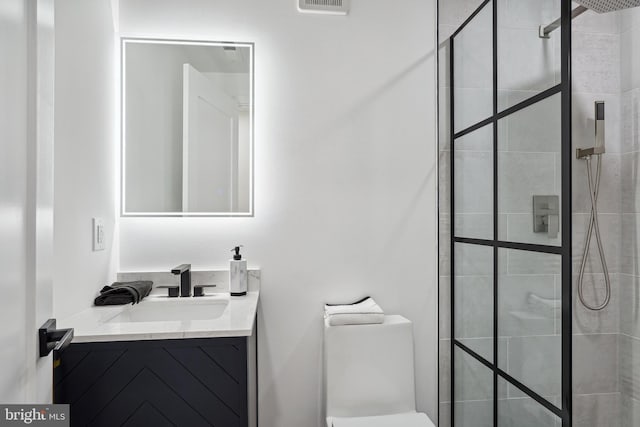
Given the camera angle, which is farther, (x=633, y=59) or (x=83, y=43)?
(x=633, y=59)

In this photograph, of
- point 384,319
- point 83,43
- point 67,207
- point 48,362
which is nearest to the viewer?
point 48,362

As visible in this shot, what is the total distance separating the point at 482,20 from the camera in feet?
5.44

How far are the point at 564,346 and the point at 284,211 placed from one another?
119cm

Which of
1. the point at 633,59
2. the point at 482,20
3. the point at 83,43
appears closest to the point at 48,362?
the point at 83,43

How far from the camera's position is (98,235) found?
5.21 ft

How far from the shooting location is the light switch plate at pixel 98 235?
157cm

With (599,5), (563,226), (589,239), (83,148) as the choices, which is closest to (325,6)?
(599,5)

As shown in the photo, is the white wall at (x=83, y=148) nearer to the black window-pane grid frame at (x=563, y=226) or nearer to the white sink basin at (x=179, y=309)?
the white sink basin at (x=179, y=309)

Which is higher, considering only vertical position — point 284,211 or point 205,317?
point 284,211

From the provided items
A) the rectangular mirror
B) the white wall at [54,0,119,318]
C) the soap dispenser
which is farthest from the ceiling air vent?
the soap dispenser

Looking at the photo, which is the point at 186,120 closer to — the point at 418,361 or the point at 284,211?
the point at 284,211

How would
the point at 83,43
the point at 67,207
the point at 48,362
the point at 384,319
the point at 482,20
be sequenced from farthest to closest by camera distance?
the point at 384,319
the point at 482,20
the point at 83,43
the point at 67,207
the point at 48,362

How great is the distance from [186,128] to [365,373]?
1.31 meters

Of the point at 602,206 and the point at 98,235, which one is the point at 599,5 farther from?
the point at 98,235
